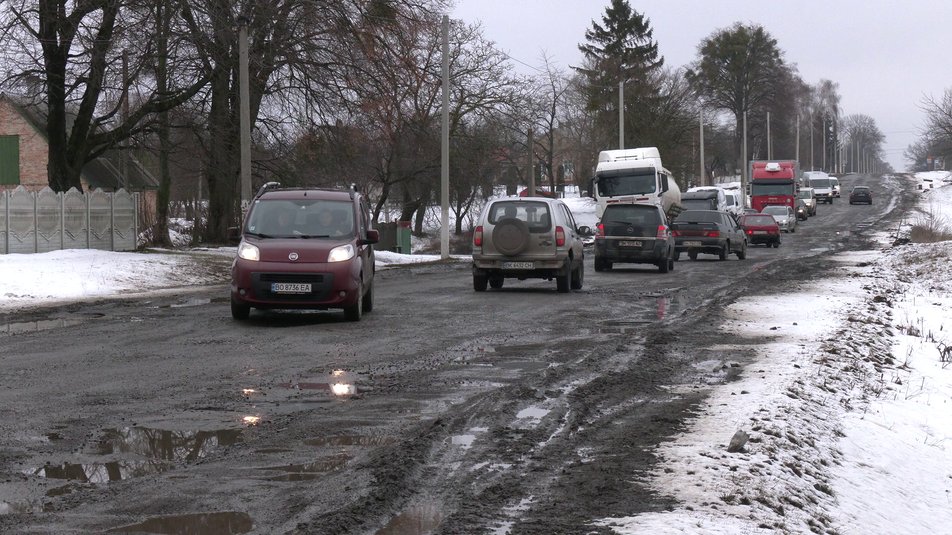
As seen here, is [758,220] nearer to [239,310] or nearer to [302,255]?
[302,255]

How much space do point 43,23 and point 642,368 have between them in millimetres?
22150

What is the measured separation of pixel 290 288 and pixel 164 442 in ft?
25.0

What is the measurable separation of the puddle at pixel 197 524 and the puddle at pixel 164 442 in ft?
4.72

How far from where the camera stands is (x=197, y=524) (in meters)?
5.38

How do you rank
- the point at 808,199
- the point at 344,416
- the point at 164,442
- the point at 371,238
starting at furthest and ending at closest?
the point at 808,199 < the point at 371,238 < the point at 344,416 < the point at 164,442

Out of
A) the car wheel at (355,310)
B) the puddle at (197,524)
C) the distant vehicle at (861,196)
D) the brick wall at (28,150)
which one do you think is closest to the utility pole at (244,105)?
the car wheel at (355,310)

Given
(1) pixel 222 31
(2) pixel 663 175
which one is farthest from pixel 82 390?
(2) pixel 663 175

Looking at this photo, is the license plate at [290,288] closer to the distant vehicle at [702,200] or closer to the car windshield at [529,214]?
the car windshield at [529,214]

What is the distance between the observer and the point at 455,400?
913cm

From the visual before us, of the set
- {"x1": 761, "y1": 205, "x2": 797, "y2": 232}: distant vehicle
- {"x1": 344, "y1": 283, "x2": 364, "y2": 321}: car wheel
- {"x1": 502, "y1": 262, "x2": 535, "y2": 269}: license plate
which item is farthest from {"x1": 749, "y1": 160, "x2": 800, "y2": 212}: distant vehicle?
{"x1": 344, "y1": 283, "x2": 364, "y2": 321}: car wheel

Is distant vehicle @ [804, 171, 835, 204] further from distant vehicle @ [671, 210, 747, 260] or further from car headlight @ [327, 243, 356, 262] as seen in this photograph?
car headlight @ [327, 243, 356, 262]

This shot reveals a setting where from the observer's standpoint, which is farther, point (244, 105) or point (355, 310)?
point (244, 105)

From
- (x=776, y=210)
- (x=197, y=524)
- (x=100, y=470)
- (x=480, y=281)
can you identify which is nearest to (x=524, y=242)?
(x=480, y=281)

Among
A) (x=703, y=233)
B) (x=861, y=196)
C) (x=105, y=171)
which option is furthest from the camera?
(x=861, y=196)
